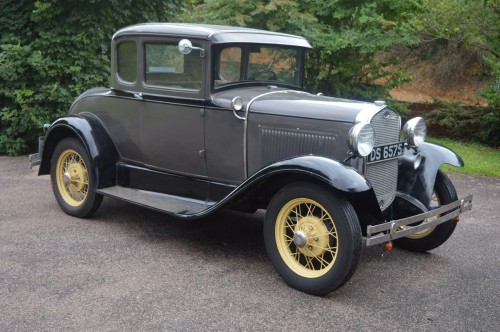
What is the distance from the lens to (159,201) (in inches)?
202

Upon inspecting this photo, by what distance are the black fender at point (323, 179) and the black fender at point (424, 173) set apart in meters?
0.67

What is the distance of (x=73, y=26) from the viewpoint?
8680 mm

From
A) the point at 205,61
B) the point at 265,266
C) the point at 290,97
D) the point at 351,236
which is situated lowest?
the point at 265,266

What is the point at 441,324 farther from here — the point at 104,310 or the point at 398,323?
the point at 104,310

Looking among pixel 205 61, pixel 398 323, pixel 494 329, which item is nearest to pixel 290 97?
pixel 205 61

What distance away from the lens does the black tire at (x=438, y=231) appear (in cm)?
484

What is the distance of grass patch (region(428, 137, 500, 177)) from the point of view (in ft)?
29.8

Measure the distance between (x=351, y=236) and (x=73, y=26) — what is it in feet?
21.6

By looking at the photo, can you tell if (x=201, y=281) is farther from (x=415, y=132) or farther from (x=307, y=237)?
(x=415, y=132)

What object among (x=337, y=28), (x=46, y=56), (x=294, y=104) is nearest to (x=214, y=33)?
(x=294, y=104)

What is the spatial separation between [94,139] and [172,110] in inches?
38.1

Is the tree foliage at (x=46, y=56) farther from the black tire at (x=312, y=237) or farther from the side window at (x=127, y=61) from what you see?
the black tire at (x=312, y=237)

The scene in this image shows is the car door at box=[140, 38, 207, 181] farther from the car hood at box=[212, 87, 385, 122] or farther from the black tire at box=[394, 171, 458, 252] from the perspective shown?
the black tire at box=[394, 171, 458, 252]

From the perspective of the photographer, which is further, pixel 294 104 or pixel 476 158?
pixel 476 158
